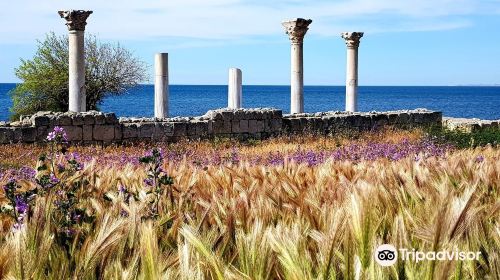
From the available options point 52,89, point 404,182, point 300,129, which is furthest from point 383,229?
point 52,89

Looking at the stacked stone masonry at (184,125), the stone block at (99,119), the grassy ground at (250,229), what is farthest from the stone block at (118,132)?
the grassy ground at (250,229)

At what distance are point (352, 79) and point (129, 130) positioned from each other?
12.3 m

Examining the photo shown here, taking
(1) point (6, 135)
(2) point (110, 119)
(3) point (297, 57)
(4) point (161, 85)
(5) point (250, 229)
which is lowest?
(1) point (6, 135)

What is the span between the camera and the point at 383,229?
2797 mm

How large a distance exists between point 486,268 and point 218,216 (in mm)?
1077

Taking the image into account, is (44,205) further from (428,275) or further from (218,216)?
(428,275)

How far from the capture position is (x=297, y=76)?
2731 centimetres

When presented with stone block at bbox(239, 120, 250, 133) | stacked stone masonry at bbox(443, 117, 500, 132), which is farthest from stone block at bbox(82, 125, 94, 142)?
stacked stone masonry at bbox(443, 117, 500, 132)

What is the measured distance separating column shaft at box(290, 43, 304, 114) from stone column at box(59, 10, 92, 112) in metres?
7.68

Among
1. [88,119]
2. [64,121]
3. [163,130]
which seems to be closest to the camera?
[64,121]

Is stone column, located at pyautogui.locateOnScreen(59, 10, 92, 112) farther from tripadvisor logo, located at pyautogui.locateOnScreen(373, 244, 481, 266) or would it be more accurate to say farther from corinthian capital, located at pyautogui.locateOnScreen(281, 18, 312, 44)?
tripadvisor logo, located at pyautogui.locateOnScreen(373, 244, 481, 266)

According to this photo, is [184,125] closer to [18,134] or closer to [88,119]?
[88,119]

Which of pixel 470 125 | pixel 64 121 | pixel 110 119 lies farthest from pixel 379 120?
pixel 64 121

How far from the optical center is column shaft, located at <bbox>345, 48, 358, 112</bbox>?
29.2 metres
